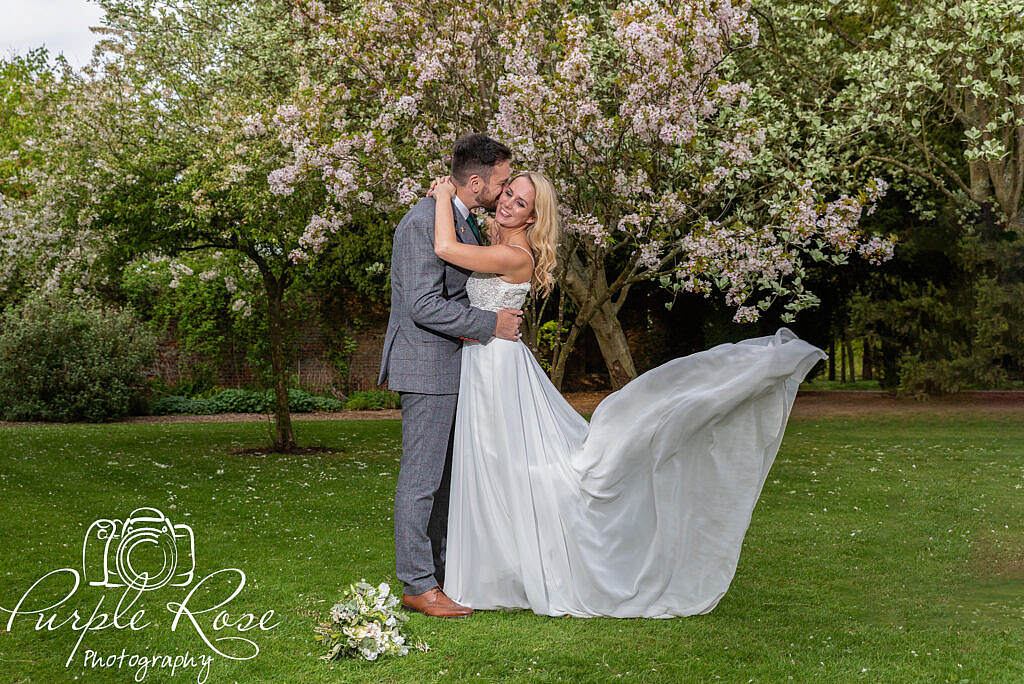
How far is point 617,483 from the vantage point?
4176mm

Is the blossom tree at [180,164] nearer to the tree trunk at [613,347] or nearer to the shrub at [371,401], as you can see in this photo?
the tree trunk at [613,347]

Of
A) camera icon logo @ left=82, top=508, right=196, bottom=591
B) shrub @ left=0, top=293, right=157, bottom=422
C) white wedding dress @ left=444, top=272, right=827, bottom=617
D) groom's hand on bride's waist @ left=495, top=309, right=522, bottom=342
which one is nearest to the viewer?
white wedding dress @ left=444, top=272, right=827, bottom=617

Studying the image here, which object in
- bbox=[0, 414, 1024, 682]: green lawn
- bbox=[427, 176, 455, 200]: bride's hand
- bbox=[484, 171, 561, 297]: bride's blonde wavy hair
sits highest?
bbox=[427, 176, 455, 200]: bride's hand

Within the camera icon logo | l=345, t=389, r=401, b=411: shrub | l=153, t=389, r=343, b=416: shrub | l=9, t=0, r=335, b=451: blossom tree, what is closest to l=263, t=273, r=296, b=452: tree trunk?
l=9, t=0, r=335, b=451: blossom tree

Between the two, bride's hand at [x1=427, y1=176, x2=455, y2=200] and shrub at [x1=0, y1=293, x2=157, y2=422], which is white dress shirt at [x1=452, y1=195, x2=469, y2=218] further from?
shrub at [x1=0, y1=293, x2=157, y2=422]

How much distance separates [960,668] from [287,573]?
377 centimetres

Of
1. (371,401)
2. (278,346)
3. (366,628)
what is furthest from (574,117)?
(371,401)

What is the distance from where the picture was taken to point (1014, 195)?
14.8 meters

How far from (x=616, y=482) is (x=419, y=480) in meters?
0.96

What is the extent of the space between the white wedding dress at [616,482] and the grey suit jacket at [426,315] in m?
0.15

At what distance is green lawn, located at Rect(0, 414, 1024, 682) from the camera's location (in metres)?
3.77

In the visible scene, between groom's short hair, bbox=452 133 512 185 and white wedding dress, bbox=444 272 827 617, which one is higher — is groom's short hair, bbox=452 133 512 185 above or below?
above

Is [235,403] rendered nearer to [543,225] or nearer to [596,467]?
[543,225]

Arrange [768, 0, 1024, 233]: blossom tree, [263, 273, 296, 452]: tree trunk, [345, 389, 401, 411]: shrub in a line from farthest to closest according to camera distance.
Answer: [345, 389, 401, 411]: shrub
[263, 273, 296, 452]: tree trunk
[768, 0, 1024, 233]: blossom tree
